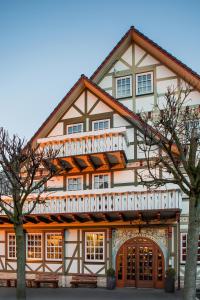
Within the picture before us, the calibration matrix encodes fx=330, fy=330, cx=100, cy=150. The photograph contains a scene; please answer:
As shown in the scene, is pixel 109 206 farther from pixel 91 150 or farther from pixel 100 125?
pixel 100 125

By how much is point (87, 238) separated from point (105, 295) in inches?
145

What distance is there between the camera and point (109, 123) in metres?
19.8

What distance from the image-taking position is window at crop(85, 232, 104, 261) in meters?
18.8

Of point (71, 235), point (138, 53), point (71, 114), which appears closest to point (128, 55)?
point (138, 53)

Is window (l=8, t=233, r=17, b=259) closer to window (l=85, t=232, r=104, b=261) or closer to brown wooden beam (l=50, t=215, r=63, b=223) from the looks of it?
brown wooden beam (l=50, t=215, r=63, b=223)

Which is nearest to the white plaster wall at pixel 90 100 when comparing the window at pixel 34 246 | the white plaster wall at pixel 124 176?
the white plaster wall at pixel 124 176

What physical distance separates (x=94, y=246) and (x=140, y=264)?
9.19 feet

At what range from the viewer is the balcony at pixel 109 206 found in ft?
53.8

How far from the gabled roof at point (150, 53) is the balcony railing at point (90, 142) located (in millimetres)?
4405

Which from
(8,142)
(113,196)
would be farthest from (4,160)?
(113,196)

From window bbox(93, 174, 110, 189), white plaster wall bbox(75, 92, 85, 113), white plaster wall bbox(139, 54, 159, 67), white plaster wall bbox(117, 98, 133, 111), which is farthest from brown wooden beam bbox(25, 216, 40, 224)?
white plaster wall bbox(139, 54, 159, 67)

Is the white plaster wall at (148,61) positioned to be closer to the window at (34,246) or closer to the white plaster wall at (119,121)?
the white plaster wall at (119,121)

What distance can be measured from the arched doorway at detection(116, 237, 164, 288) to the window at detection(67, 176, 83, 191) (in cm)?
435

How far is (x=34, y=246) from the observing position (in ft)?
67.3
